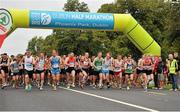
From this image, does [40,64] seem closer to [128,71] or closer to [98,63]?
[98,63]

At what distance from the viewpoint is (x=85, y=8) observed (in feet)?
274

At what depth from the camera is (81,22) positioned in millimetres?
29344

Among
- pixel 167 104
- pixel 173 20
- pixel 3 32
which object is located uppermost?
pixel 173 20

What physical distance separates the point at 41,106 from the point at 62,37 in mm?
60423

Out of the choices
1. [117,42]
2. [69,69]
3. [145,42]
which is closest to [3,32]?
[69,69]

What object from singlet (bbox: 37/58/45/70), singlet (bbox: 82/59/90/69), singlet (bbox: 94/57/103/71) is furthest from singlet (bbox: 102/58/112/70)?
singlet (bbox: 37/58/45/70)

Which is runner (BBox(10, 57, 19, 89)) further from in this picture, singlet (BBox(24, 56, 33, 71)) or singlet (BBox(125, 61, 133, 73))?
singlet (BBox(125, 61, 133, 73))

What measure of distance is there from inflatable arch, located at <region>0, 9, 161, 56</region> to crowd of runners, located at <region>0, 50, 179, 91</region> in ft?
7.98

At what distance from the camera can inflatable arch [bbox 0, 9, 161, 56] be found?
28469 millimetres

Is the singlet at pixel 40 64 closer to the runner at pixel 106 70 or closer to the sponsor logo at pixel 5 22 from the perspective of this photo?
the runner at pixel 106 70

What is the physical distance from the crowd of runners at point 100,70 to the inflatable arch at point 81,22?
2.43m

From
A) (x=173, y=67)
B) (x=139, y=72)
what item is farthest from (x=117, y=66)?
(x=173, y=67)

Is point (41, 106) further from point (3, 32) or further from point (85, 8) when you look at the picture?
point (85, 8)

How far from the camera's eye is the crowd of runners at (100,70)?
943 inches
